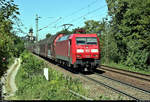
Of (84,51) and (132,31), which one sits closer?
(84,51)

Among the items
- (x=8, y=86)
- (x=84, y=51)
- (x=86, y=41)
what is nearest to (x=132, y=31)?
(x=86, y=41)

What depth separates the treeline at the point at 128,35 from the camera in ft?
77.6

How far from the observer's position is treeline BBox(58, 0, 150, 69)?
23.7 metres

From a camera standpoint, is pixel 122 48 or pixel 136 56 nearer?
pixel 136 56

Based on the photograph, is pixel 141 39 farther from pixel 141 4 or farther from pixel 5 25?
pixel 5 25

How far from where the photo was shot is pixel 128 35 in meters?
28.1

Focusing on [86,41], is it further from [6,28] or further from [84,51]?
[6,28]

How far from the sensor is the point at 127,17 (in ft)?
91.1

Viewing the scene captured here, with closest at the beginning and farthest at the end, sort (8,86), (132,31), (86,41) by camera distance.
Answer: (8,86) < (86,41) < (132,31)

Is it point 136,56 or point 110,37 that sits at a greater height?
point 110,37

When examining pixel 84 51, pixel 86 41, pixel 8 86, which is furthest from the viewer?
pixel 86 41

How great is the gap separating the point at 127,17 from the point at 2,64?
74.4 ft

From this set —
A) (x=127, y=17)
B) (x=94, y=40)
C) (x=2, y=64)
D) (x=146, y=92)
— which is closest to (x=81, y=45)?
(x=94, y=40)

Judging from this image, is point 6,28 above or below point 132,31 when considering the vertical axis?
below
